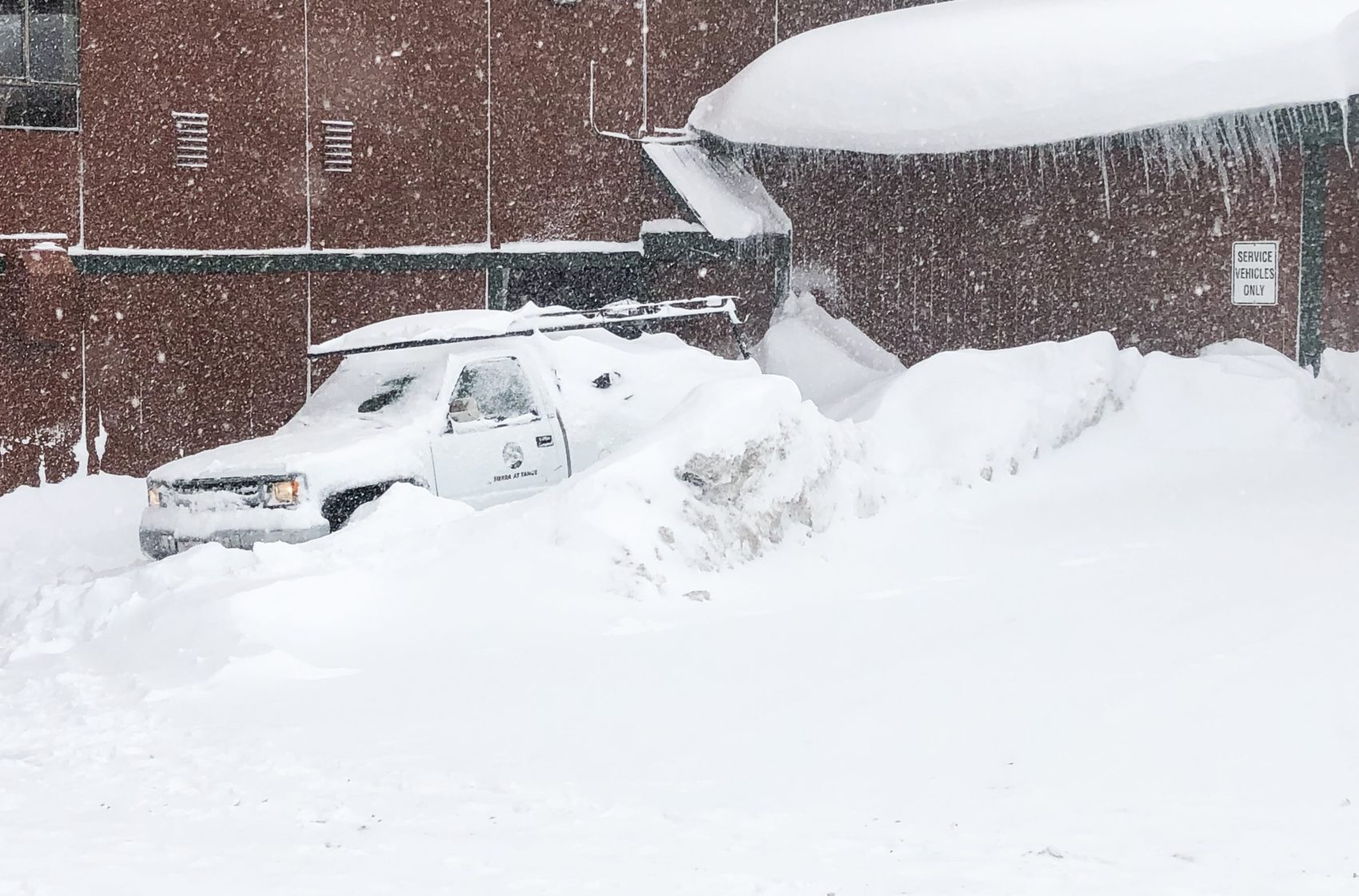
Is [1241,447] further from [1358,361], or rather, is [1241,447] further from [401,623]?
[401,623]

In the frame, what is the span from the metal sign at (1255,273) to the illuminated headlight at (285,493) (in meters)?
9.66

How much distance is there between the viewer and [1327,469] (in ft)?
40.4

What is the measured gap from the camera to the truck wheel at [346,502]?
10.1 metres

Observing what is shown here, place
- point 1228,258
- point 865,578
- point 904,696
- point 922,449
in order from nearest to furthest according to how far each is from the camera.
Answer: point 904,696 < point 865,578 < point 922,449 < point 1228,258

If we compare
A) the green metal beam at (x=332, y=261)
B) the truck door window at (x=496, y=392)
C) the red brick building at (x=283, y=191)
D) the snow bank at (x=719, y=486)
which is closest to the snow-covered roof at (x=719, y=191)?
the red brick building at (x=283, y=191)

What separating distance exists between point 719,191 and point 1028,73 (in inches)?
143

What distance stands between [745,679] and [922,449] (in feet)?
15.5

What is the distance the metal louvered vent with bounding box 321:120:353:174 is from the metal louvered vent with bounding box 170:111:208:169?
121 cm

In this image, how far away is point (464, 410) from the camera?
35.4ft

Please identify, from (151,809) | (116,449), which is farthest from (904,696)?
(116,449)

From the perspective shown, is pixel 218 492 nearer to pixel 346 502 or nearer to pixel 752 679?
pixel 346 502

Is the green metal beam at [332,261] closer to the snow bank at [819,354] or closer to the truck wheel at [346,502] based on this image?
the snow bank at [819,354]

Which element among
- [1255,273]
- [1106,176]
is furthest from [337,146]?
[1255,273]

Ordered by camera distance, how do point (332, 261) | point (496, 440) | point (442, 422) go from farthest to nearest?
point (332, 261)
point (496, 440)
point (442, 422)
